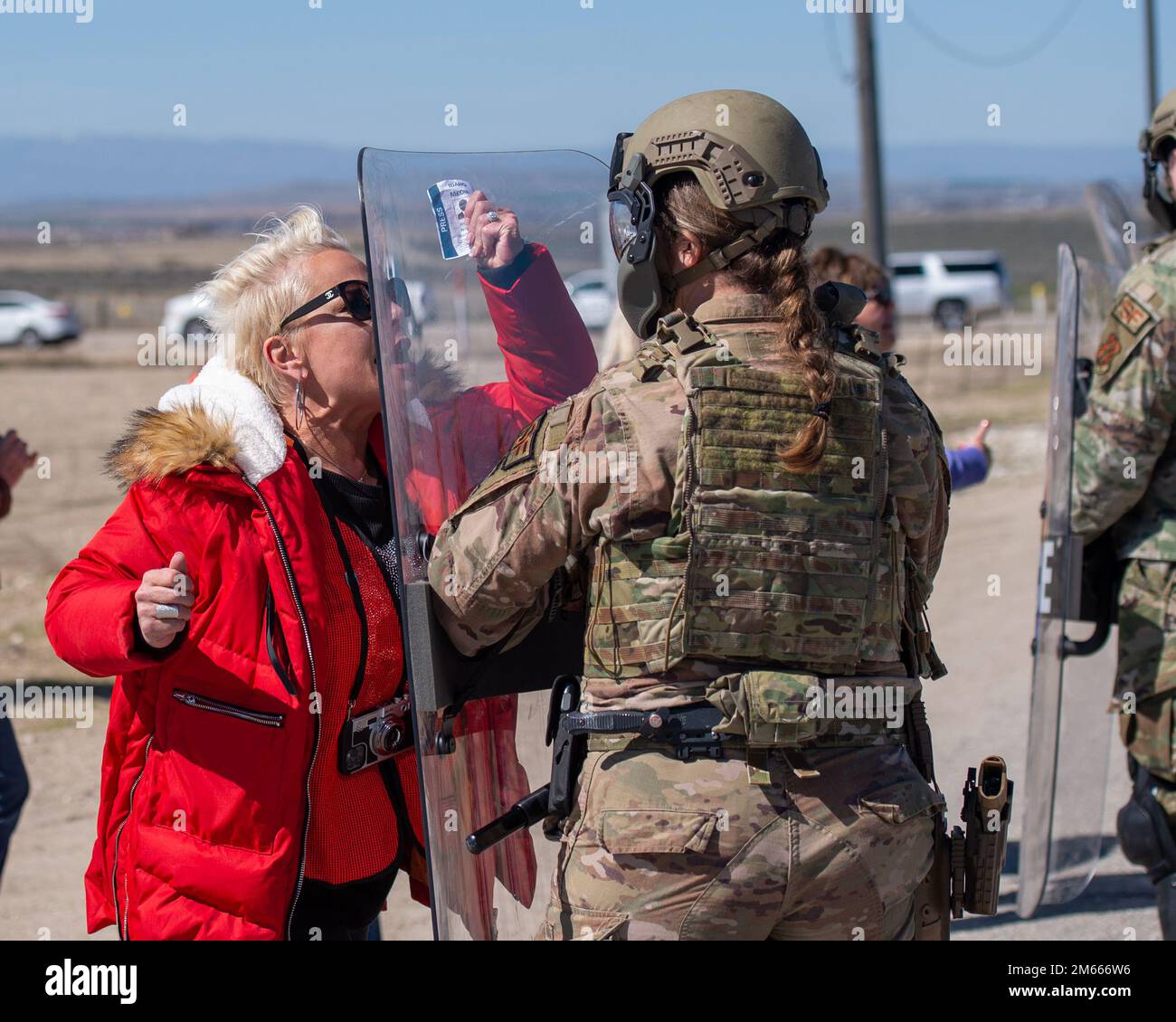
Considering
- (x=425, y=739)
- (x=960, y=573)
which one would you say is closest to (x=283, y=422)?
(x=425, y=739)

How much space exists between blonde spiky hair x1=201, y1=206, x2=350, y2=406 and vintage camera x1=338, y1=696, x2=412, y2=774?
0.62 metres

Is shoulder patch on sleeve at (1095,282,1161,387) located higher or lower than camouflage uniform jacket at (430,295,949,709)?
higher

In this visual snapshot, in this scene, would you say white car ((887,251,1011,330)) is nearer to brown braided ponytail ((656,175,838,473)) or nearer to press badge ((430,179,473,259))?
press badge ((430,179,473,259))

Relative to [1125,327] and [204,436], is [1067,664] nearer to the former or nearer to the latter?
[1125,327]

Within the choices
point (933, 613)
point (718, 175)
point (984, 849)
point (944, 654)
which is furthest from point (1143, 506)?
point (933, 613)

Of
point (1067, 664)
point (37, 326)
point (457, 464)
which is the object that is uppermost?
point (37, 326)

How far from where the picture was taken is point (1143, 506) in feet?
11.1

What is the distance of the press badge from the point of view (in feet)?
8.07

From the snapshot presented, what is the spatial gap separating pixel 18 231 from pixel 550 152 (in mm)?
111055

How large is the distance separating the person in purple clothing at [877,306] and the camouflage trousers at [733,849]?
7.66 ft

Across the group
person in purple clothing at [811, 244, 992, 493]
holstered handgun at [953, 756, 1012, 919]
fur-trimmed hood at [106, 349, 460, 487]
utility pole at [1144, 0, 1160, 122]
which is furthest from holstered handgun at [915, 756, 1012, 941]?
utility pole at [1144, 0, 1160, 122]

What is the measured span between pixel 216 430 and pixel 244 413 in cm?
7
